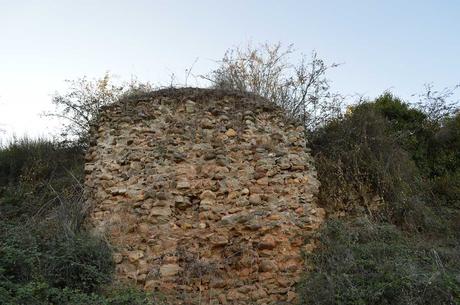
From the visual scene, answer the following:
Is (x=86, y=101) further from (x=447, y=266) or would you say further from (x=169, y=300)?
(x=447, y=266)

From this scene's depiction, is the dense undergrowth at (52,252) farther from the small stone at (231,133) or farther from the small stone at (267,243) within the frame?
the small stone at (231,133)

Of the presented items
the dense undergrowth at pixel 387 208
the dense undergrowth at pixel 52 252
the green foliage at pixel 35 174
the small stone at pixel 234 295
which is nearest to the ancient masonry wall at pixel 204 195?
the small stone at pixel 234 295

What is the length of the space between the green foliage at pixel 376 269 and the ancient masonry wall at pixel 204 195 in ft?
1.10

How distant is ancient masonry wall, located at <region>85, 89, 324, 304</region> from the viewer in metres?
5.58

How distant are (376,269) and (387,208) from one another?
1.88 meters

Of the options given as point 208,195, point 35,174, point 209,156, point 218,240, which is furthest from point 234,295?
point 35,174

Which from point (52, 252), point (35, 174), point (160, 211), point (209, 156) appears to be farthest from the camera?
point (35, 174)

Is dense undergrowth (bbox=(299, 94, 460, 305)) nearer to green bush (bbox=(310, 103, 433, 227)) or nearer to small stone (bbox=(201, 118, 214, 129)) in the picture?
green bush (bbox=(310, 103, 433, 227))

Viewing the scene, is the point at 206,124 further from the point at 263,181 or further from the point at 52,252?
the point at 52,252

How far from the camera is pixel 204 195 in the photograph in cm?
616

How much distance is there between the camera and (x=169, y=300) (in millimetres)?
5293

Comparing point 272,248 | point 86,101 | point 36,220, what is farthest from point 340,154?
point 86,101

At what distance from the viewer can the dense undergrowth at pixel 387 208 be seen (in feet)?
16.3

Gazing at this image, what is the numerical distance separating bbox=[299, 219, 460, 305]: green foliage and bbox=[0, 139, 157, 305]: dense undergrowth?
2004mm
